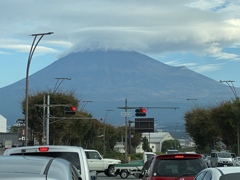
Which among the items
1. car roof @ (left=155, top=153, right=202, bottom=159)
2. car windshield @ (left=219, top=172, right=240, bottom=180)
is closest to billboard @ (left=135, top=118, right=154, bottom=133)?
car roof @ (left=155, top=153, right=202, bottom=159)

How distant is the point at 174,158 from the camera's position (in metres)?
13.2

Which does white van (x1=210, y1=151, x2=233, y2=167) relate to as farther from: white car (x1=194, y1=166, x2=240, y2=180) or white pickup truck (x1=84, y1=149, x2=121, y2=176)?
white car (x1=194, y1=166, x2=240, y2=180)

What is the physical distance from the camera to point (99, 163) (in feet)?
127

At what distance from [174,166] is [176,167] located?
0.17 ft

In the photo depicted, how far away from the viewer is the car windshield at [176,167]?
13.0 m

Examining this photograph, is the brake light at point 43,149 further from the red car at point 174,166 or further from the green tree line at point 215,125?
the green tree line at point 215,125

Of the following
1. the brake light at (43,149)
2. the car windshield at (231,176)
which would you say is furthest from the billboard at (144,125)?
the car windshield at (231,176)

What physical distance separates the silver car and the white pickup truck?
31632 mm

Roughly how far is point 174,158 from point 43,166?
7774mm

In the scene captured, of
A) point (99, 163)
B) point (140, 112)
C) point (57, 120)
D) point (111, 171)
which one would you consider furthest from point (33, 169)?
point (57, 120)

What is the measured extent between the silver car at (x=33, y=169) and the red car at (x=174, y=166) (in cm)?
683

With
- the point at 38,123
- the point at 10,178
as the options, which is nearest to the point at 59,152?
the point at 10,178

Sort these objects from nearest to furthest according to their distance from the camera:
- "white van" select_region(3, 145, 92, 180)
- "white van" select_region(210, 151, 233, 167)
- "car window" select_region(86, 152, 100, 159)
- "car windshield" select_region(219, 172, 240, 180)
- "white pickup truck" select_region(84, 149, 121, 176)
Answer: "car windshield" select_region(219, 172, 240, 180)
"white van" select_region(3, 145, 92, 180)
"car window" select_region(86, 152, 100, 159)
"white pickup truck" select_region(84, 149, 121, 176)
"white van" select_region(210, 151, 233, 167)

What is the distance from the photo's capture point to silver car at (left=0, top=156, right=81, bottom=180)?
5234 mm
